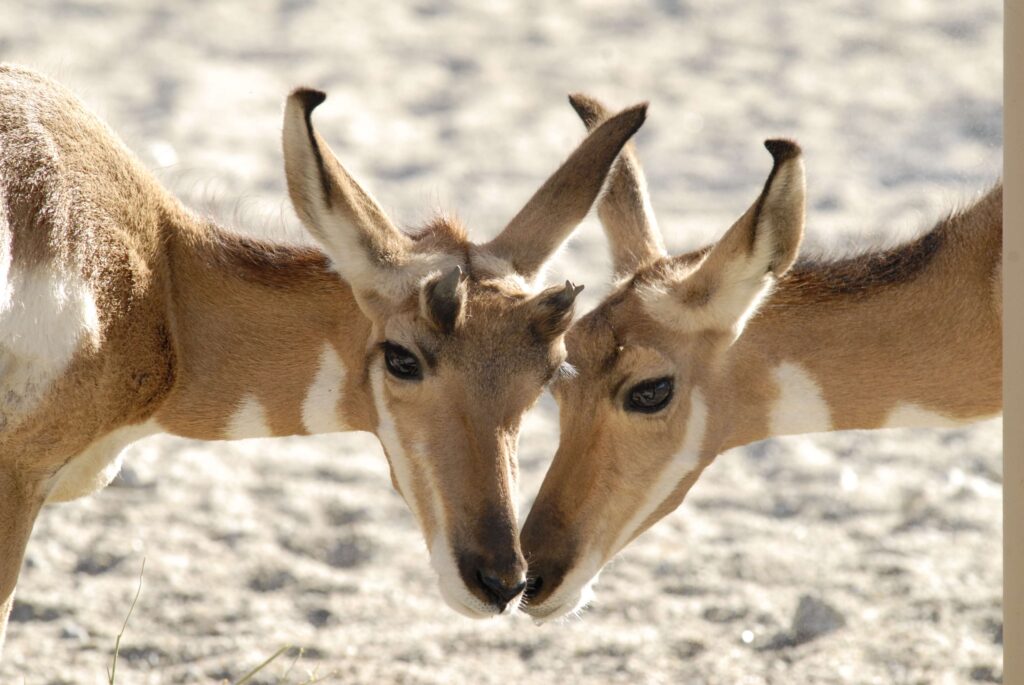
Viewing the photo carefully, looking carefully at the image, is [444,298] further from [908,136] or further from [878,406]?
[908,136]

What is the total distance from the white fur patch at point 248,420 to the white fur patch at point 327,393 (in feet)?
0.57

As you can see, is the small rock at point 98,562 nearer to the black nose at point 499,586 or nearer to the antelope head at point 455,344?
the antelope head at point 455,344

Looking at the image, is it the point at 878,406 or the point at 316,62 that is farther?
the point at 316,62

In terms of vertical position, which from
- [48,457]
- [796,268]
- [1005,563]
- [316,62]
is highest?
[1005,563]

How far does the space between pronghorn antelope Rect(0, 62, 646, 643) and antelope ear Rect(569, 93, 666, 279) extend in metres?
0.75

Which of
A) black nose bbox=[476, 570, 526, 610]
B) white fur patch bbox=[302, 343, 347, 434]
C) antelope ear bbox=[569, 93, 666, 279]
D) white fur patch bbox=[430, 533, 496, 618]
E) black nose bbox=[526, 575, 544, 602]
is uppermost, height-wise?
antelope ear bbox=[569, 93, 666, 279]

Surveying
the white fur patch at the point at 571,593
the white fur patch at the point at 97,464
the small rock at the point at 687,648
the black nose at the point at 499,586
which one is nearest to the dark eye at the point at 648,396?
the white fur patch at the point at 571,593

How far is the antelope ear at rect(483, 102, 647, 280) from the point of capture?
19.1ft

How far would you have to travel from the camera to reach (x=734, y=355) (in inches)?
247

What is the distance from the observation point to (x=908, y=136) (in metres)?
12.4

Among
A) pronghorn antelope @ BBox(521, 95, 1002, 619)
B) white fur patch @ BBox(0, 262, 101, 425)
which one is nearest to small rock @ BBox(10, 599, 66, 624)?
white fur patch @ BBox(0, 262, 101, 425)

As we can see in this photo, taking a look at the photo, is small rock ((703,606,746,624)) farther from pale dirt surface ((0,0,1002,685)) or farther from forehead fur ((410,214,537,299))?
forehead fur ((410,214,537,299))

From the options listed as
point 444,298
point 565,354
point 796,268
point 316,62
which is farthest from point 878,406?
point 316,62

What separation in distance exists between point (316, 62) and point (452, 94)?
4.10 feet
